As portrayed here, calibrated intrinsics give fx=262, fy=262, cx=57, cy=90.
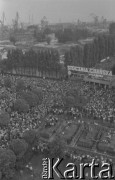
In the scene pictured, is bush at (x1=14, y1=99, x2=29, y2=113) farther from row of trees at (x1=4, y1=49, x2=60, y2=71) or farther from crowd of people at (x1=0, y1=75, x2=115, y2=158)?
row of trees at (x1=4, y1=49, x2=60, y2=71)

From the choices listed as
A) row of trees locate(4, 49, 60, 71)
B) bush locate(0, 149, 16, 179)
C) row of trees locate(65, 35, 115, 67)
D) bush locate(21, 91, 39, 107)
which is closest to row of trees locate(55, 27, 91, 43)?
row of trees locate(65, 35, 115, 67)

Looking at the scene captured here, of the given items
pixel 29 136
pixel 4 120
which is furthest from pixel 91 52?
pixel 29 136

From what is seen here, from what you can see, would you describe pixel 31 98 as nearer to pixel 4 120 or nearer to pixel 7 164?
pixel 4 120

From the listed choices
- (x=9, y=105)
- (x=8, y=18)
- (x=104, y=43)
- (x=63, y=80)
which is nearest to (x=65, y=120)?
(x=9, y=105)

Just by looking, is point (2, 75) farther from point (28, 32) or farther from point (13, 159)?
point (28, 32)

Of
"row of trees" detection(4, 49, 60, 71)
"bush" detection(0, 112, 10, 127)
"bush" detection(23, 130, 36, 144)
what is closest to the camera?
"bush" detection(23, 130, 36, 144)
